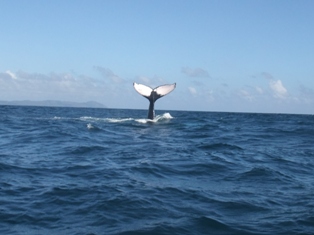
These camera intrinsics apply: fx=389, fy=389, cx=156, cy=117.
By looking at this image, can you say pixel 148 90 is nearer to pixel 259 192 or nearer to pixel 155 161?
pixel 155 161

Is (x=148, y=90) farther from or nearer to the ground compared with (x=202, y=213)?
farther from the ground

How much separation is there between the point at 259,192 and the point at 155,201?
7.95ft

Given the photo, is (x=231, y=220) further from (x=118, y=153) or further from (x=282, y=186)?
(x=118, y=153)

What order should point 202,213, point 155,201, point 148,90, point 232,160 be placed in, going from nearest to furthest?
point 202,213 → point 155,201 → point 232,160 → point 148,90

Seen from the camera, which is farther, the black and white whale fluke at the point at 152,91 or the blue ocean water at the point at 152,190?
the black and white whale fluke at the point at 152,91

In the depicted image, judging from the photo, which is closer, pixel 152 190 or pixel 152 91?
pixel 152 190

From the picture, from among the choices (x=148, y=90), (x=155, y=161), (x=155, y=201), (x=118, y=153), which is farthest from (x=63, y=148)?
(x=148, y=90)

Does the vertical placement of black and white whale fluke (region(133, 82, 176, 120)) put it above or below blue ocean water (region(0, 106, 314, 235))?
above

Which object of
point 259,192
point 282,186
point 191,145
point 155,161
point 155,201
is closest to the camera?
point 155,201

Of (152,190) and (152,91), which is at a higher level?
(152,91)

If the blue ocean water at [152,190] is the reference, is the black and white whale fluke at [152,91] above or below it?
above

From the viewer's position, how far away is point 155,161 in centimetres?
1138

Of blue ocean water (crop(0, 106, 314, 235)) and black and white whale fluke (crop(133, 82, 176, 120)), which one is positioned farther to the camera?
black and white whale fluke (crop(133, 82, 176, 120))

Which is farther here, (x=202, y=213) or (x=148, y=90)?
(x=148, y=90)
